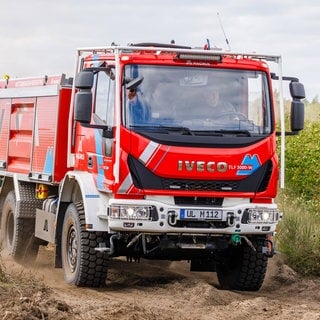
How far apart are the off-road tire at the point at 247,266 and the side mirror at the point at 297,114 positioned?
147cm

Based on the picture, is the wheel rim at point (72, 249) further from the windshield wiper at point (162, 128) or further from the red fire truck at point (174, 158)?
the windshield wiper at point (162, 128)

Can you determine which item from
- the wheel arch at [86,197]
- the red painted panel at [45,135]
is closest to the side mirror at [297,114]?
the wheel arch at [86,197]

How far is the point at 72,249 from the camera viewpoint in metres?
12.3

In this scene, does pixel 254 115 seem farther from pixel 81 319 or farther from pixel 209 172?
pixel 81 319

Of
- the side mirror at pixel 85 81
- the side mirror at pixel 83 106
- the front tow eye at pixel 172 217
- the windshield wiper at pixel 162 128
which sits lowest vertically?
the front tow eye at pixel 172 217

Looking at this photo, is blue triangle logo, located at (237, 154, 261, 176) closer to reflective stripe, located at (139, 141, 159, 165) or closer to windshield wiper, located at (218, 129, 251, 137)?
windshield wiper, located at (218, 129, 251, 137)

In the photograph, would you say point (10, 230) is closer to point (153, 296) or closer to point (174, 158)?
point (153, 296)

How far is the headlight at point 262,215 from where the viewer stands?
37.3 feet

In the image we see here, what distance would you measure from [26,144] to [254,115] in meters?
4.18

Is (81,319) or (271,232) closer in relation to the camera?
(81,319)

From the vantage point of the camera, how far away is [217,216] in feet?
36.9

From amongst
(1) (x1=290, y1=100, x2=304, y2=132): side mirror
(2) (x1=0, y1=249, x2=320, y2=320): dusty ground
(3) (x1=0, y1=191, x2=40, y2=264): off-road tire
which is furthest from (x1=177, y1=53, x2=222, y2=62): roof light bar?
(3) (x1=0, y1=191, x2=40, y2=264): off-road tire

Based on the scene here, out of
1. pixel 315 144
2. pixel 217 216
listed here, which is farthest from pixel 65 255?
pixel 315 144

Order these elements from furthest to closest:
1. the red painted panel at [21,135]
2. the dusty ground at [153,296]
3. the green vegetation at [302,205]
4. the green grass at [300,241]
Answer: the red painted panel at [21,135] → the green vegetation at [302,205] → the green grass at [300,241] → the dusty ground at [153,296]
